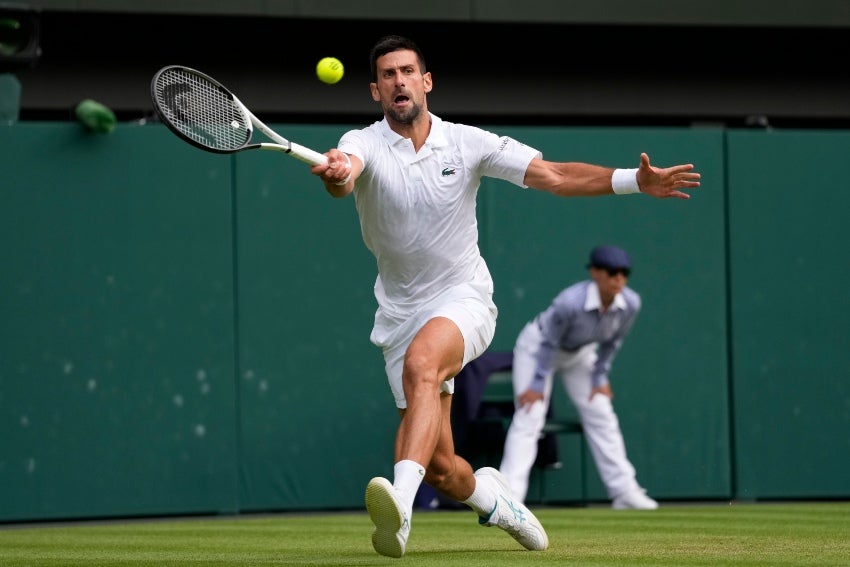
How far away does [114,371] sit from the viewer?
10.4 metres

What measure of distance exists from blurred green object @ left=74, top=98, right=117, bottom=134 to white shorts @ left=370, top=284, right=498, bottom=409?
4504 mm

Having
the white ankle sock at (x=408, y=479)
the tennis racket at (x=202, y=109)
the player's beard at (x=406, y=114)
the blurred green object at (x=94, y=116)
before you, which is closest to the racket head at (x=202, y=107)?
the tennis racket at (x=202, y=109)

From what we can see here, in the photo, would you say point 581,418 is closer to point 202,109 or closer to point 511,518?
point 511,518

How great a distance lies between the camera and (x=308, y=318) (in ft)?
35.4

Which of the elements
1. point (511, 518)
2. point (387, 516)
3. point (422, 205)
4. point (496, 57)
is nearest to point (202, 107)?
point (422, 205)

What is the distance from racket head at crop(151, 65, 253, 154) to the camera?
20.0 feet

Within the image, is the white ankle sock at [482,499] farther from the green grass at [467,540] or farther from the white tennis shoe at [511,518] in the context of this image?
the green grass at [467,540]

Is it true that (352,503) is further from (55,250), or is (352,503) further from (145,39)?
(145,39)

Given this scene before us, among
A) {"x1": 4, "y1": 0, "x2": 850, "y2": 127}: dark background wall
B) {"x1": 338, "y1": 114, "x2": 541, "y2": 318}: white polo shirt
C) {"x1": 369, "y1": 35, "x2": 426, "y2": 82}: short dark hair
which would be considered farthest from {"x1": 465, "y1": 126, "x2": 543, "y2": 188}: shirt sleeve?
{"x1": 4, "y1": 0, "x2": 850, "y2": 127}: dark background wall

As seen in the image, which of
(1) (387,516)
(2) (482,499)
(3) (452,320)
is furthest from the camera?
(2) (482,499)

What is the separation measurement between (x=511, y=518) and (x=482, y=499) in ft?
0.55

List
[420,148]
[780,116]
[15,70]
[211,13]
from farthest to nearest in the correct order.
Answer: [780,116] < [211,13] < [15,70] < [420,148]

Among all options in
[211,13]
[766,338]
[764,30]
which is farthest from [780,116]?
[211,13]

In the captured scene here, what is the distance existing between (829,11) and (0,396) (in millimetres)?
7564
